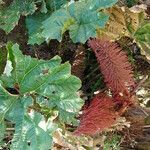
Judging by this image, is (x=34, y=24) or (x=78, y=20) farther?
(x=34, y=24)

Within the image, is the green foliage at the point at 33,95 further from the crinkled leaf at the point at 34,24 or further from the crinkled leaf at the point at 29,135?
the crinkled leaf at the point at 34,24

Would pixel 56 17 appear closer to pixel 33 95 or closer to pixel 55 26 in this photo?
pixel 55 26

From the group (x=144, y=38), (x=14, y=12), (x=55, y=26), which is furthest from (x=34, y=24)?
(x=144, y=38)

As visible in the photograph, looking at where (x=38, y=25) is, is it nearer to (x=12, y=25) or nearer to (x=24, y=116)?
(x=12, y=25)

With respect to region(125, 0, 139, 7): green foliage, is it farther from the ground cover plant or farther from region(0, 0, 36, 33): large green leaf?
region(0, 0, 36, 33): large green leaf

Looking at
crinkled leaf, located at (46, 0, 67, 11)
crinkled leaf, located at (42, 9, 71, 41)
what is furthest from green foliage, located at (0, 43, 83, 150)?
crinkled leaf, located at (46, 0, 67, 11)

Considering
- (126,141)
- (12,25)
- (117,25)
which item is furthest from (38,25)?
(126,141)

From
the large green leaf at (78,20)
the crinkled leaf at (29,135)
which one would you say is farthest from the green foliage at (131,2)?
the crinkled leaf at (29,135)

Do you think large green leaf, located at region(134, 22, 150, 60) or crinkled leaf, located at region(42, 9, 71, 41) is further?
large green leaf, located at region(134, 22, 150, 60)
